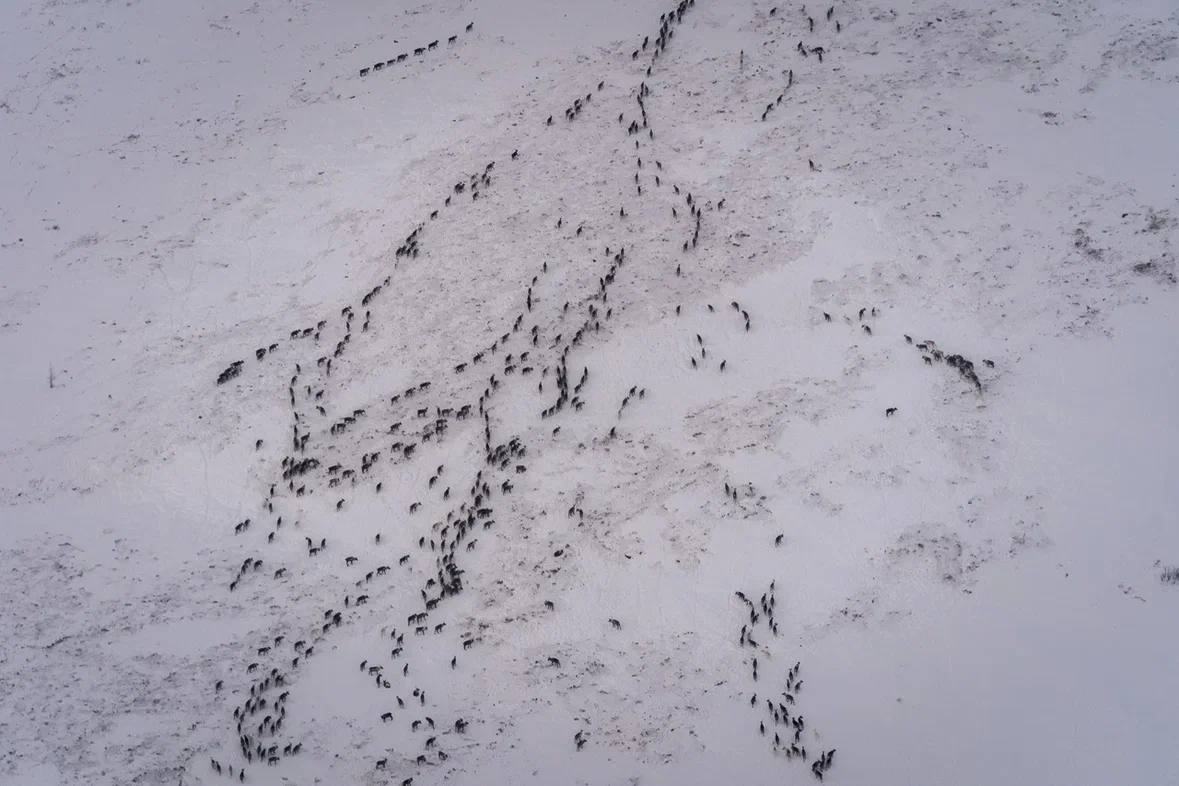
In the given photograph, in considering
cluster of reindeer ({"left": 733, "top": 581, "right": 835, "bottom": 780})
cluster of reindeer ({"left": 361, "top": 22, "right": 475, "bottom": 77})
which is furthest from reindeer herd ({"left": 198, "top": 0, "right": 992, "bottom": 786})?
cluster of reindeer ({"left": 361, "top": 22, "right": 475, "bottom": 77})

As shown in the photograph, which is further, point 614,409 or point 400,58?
point 400,58

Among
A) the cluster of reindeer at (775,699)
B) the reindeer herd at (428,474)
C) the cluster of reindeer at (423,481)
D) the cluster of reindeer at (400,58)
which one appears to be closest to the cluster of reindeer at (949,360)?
the reindeer herd at (428,474)

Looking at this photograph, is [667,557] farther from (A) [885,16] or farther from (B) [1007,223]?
(A) [885,16]

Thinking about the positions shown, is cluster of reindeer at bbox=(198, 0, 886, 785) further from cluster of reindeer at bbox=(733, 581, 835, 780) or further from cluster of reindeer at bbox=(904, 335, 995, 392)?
cluster of reindeer at bbox=(904, 335, 995, 392)

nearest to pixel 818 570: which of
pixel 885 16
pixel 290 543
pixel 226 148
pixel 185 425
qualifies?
pixel 290 543

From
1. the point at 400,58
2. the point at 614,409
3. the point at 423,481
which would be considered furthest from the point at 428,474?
the point at 400,58

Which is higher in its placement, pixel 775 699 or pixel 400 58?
pixel 400 58

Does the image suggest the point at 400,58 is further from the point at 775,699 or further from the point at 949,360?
the point at 775,699
